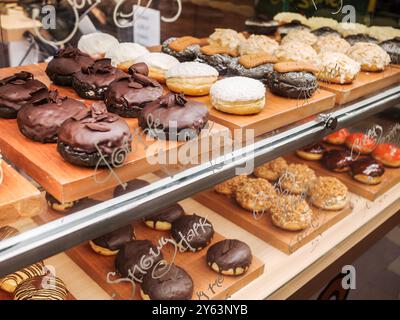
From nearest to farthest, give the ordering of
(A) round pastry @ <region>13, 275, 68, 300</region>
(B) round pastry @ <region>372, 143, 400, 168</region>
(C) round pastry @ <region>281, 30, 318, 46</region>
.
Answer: (A) round pastry @ <region>13, 275, 68, 300</region>
(C) round pastry @ <region>281, 30, 318, 46</region>
(B) round pastry @ <region>372, 143, 400, 168</region>

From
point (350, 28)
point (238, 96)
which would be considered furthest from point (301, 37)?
point (238, 96)

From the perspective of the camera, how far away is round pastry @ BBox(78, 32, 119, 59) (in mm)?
1858

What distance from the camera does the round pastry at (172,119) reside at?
137cm

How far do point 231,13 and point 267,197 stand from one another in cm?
98

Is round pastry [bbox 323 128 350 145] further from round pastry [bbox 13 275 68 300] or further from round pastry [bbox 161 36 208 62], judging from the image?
round pastry [bbox 13 275 68 300]

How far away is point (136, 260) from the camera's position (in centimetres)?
174

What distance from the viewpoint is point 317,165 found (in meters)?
2.79

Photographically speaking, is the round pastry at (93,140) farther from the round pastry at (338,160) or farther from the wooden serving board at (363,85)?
the round pastry at (338,160)

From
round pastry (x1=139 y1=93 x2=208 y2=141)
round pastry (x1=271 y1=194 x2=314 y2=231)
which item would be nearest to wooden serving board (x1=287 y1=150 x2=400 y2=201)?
round pastry (x1=271 y1=194 x2=314 y2=231)

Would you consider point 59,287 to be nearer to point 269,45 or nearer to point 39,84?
point 39,84

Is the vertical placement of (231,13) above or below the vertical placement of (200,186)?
above

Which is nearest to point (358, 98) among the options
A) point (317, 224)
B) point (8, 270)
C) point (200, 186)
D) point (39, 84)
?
point (317, 224)

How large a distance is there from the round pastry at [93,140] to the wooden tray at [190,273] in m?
0.69

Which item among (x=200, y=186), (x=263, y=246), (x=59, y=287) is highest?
(x=200, y=186)
